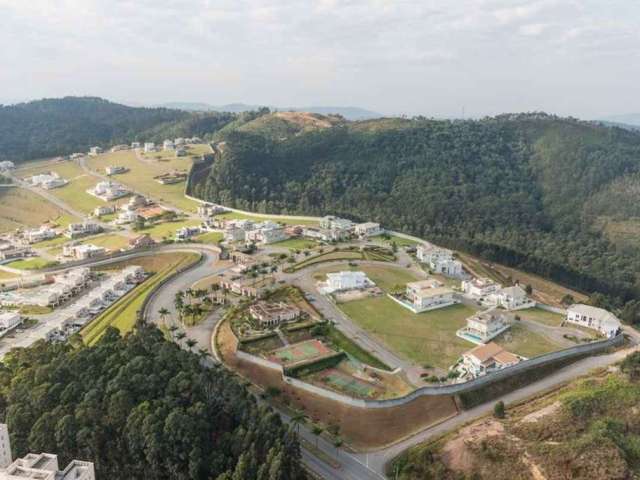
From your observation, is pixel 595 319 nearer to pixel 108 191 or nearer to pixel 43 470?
pixel 43 470

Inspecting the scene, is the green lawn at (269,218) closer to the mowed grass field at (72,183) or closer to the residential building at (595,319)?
the mowed grass field at (72,183)

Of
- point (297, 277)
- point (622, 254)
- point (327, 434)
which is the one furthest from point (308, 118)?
point (327, 434)

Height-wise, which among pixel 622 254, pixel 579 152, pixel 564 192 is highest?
pixel 579 152

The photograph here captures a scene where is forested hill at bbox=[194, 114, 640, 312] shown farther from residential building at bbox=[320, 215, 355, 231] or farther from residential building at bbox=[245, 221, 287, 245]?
residential building at bbox=[245, 221, 287, 245]

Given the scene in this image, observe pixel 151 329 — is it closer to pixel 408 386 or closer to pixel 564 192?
pixel 408 386

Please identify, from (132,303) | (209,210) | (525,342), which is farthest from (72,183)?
(525,342)

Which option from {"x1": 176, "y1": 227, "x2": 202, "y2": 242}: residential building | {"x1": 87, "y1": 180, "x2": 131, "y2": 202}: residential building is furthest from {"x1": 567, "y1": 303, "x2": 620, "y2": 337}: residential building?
{"x1": 87, "y1": 180, "x2": 131, "y2": 202}: residential building
